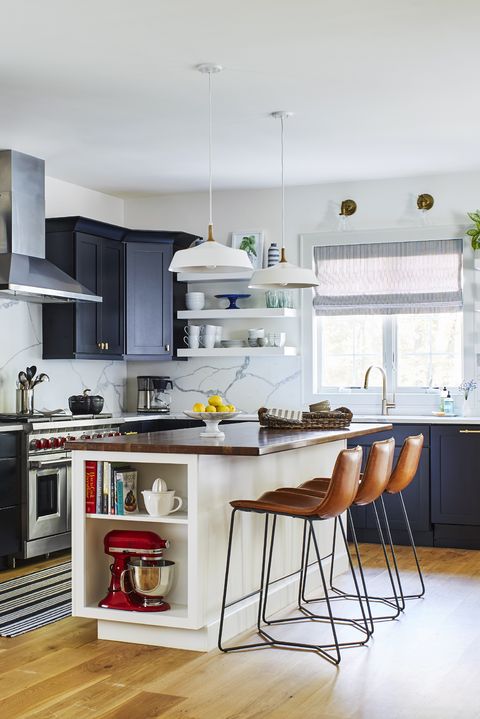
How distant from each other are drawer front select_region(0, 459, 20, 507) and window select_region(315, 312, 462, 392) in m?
2.63

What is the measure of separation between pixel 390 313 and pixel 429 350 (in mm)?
405

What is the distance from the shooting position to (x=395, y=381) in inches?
284

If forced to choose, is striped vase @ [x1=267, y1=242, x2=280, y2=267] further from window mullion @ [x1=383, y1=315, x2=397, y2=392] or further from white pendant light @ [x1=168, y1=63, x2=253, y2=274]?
white pendant light @ [x1=168, y1=63, x2=253, y2=274]

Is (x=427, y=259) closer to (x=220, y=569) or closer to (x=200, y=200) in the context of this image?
(x=200, y=200)

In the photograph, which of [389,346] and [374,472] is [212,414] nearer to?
[374,472]

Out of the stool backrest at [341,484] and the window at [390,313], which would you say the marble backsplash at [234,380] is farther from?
the stool backrest at [341,484]

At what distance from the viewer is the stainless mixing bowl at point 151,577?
4.03m

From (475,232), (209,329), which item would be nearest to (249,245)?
(209,329)

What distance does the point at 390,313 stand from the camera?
7191 mm

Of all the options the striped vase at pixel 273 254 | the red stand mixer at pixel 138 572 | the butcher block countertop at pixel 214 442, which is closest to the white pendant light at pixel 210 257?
the butcher block countertop at pixel 214 442

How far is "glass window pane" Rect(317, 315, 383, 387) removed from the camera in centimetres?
733

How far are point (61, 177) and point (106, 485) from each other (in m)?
3.55

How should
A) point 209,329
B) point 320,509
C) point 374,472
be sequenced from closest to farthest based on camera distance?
point 320,509 → point 374,472 → point 209,329

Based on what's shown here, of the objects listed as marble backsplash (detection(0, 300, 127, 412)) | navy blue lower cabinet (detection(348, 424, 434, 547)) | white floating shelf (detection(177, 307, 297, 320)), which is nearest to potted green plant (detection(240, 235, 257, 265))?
white floating shelf (detection(177, 307, 297, 320))
